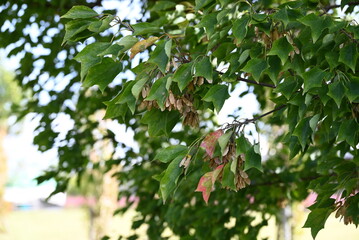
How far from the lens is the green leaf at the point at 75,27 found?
6.68 ft

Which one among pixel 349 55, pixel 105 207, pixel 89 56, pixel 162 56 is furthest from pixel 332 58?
pixel 105 207

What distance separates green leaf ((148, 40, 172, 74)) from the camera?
6.26 ft

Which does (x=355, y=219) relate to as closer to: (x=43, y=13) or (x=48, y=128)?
(x=48, y=128)

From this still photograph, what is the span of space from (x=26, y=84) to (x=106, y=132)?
0.69 meters

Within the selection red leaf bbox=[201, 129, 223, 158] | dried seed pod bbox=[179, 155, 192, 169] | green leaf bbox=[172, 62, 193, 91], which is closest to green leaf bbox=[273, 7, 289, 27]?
green leaf bbox=[172, 62, 193, 91]

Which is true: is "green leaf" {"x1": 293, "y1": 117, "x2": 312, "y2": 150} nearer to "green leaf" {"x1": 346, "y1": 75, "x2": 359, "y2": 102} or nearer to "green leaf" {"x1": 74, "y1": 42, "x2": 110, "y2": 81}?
→ "green leaf" {"x1": 346, "y1": 75, "x2": 359, "y2": 102}

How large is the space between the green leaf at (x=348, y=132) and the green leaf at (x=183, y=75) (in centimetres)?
55

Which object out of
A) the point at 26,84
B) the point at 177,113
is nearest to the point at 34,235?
the point at 26,84

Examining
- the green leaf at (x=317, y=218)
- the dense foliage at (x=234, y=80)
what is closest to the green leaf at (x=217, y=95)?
the dense foliage at (x=234, y=80)

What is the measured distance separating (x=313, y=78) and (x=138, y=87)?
1.81 ft

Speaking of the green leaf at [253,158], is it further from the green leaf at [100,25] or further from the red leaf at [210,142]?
the green leaf at [100,25]

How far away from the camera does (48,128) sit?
4.22m

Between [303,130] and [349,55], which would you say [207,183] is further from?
[349,55]

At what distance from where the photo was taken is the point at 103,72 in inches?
79.4
